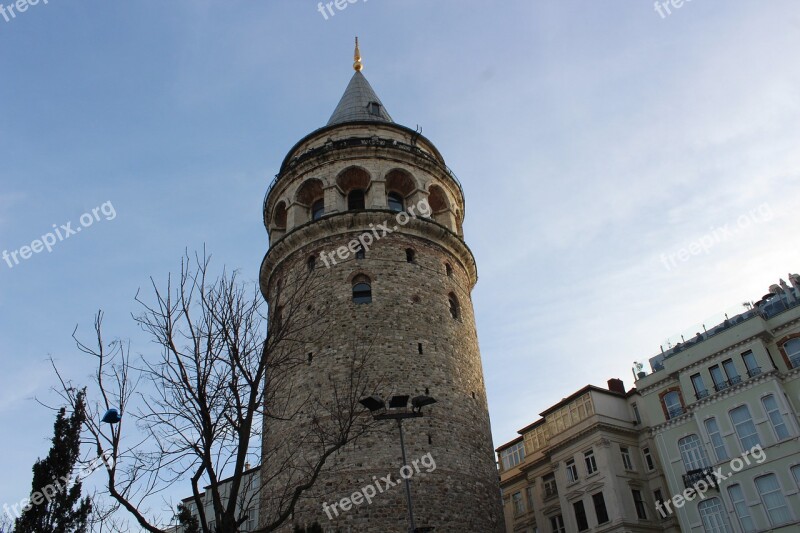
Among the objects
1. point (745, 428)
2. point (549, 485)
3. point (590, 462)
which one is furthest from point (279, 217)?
point (745, 428)

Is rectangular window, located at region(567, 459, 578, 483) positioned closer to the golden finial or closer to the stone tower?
the stone tower

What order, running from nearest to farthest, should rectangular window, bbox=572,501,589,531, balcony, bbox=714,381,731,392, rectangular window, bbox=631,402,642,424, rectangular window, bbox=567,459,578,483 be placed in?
balcony, bbox=714,381,731,392
rectangular window, bbox=572,501,589,531
rectangular window, bbox=567,459,578,483
rectangular window, bbox=631,402,642,424

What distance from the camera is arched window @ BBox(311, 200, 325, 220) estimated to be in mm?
26641

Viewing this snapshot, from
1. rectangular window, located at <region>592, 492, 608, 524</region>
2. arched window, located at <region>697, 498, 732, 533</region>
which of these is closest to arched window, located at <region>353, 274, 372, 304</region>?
rectangular window, located at <region>592, 492, 608, 524</region>

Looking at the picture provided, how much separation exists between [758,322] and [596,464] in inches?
353

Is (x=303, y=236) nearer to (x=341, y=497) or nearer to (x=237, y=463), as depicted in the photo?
(x=341, y=497)

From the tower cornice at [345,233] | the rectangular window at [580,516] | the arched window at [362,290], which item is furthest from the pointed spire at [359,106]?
the rectangular window at [580,516]

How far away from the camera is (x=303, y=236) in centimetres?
2478

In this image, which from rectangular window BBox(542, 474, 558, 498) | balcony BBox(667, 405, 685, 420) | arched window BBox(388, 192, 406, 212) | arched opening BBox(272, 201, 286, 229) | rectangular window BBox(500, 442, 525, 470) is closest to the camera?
arched window BBox(388, 192, 406, 212)

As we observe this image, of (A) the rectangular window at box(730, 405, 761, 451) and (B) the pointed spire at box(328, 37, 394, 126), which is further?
(B) the pointed spire at box(328, 37, 394, 126)

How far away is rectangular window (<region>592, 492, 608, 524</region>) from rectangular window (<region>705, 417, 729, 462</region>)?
5160 millimetres

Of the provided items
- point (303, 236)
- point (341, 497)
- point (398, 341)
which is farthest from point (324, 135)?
point (341, 497)

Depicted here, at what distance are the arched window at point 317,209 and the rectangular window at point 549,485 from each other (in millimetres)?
16831

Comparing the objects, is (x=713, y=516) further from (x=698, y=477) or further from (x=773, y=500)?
(x=773, y=500)
